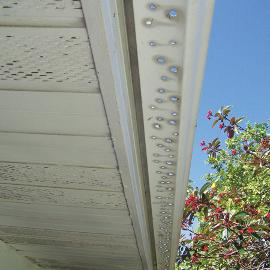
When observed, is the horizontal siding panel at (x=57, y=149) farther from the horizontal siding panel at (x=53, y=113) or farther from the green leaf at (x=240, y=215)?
the green leaf at (x=240, y=215)

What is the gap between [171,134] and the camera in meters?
1.35

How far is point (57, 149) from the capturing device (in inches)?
69.0

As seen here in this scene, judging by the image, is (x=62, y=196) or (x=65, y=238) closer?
(x=62, y=196)

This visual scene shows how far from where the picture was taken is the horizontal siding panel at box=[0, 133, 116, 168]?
1.65m

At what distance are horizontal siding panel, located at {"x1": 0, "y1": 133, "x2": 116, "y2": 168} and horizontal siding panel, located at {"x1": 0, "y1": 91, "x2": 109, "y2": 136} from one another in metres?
0.06

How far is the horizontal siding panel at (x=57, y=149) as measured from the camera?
5.40 ft

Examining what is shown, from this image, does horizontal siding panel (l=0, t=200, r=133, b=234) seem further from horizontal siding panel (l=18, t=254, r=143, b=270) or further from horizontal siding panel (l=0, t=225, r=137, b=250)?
horizontal siding panel (l=18, t=254, r=143, b=270)

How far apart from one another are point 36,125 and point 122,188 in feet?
2.60

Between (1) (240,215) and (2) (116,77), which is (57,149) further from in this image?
(1) (240,215)

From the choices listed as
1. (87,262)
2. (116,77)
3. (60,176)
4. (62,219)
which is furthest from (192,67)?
(87,262)

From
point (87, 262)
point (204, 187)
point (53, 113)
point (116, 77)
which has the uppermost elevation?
point (204, 187)

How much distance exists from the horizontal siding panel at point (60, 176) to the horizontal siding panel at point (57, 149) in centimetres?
8

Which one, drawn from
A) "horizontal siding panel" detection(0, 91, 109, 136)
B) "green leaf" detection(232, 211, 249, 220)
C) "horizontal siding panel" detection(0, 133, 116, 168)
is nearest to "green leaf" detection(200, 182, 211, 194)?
"green leaf" detection(232, 211, 249, 220)

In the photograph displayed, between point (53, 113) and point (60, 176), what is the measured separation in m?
0.74
